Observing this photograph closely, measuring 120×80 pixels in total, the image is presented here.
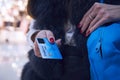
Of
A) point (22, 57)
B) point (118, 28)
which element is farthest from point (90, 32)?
point (22, 57)

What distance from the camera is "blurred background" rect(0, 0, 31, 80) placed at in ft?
9.40

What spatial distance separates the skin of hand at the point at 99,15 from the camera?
92 cm

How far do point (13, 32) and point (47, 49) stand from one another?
7.79 ft

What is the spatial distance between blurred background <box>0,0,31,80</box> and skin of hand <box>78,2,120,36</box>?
174 cm

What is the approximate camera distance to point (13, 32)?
132 inches

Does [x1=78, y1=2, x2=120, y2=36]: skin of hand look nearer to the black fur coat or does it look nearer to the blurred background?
the black fur coat

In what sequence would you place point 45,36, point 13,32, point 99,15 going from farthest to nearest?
point 13,32 < point 45,36 < point 99,15

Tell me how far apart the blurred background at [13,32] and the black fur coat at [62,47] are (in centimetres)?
153

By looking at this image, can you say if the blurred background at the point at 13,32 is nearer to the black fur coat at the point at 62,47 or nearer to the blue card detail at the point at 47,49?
the black fur coat at the point at 62,47

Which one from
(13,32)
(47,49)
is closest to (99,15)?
(47,49)

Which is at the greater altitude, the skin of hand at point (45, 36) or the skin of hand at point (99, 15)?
the skin of hand at point (99, 15)

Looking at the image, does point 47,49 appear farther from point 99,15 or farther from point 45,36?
point 99,15

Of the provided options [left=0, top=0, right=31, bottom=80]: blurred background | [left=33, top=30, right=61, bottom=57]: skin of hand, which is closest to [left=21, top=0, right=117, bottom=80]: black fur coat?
[left=33, top=30, right=61, bottom=57]: skin of hand

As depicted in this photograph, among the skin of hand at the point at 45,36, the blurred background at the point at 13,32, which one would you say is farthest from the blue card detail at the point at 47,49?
the blurred background at the point at 13,32
